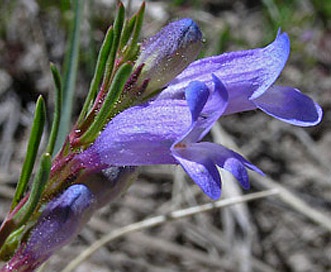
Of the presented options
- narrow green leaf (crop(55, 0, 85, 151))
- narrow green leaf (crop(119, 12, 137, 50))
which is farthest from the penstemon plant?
narrow green leaf (crop(55, 0, 85, 151))

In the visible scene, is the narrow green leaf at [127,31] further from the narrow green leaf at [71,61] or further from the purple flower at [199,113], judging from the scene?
the narrow green leaf at [71,61]

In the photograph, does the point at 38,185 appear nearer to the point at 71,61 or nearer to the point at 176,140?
the point at 176,140

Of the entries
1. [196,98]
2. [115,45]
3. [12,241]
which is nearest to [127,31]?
[115,45]

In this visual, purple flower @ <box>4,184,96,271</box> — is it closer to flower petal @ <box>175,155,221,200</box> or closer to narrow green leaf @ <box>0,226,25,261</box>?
narrow green leaf @ <box>0,226,25,261</box>

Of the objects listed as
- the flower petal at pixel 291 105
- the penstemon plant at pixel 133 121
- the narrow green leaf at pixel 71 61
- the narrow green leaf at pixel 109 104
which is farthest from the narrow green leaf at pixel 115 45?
the narrow green leaf at pixel 71 61

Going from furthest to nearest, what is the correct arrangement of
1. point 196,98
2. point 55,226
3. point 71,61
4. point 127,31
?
point 71,61
point 127,31
point 55,226
point 196,98

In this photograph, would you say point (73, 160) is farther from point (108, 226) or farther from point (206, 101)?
point (108, 226)
